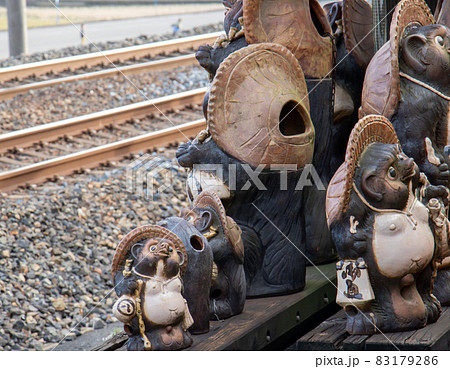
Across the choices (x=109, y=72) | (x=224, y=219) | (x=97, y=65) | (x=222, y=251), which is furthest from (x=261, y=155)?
(x=97, y=65)

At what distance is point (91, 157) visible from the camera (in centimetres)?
614

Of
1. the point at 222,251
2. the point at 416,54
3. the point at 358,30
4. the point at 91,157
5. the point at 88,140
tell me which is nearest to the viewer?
the point at 222,251

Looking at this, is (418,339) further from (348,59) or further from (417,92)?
(348,59)

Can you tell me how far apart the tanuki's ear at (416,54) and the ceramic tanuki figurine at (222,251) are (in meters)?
1.10

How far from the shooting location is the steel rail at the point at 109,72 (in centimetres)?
731

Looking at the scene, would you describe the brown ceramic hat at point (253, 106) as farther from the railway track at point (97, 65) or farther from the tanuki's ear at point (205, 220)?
the railway track at point (97, 65)

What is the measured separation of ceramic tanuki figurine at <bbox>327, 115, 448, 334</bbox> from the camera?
2.97 metres

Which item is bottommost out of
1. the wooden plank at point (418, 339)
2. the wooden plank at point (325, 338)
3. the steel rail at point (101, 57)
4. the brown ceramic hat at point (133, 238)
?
the steel rail at point (101, 57)

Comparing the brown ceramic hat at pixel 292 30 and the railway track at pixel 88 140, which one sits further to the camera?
the railway track at pixel 88 140

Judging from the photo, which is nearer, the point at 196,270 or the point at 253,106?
the point at 196,270

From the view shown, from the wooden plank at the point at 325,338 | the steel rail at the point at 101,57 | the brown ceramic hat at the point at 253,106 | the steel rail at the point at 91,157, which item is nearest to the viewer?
the wooden plank at the point at 325,338

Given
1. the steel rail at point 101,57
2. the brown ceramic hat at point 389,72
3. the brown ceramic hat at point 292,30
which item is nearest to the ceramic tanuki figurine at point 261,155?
the brown ceramic hat at point 292,30

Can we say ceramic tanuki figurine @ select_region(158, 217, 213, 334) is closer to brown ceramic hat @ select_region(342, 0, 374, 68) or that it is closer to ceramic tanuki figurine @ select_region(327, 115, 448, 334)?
ceramic tanuki figurine @ select_region(327, 115, 448, 334)

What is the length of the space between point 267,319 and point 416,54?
1376mm
